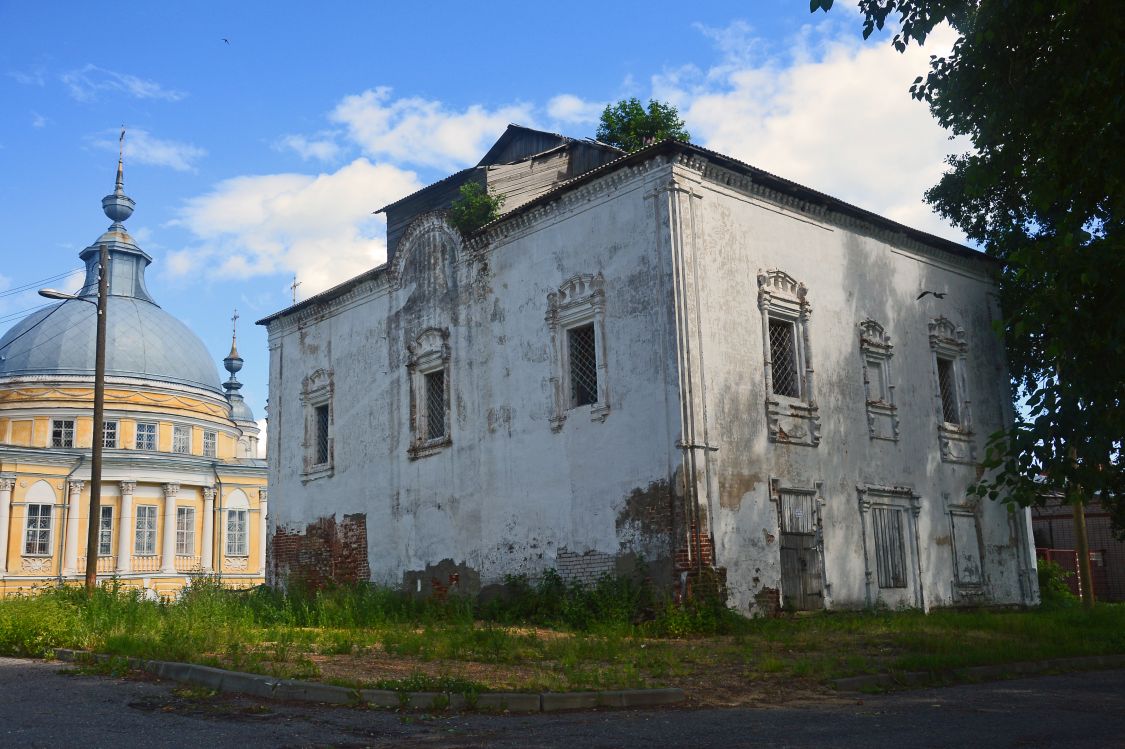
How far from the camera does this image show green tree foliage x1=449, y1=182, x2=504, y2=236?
19.9m

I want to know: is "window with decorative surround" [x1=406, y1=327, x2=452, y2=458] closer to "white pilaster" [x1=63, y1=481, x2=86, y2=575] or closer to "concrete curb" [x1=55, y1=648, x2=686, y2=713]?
"concrete curb" [x1=55, y1=648, x2=686, y2=713]

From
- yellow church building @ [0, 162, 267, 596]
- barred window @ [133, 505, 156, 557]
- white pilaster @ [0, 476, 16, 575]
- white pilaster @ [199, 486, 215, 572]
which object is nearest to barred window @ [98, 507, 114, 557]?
yellow church building @ [0, 162, 267, 596]

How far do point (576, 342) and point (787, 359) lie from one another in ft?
11.9

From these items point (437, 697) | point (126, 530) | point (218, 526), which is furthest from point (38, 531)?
point (437, 697)

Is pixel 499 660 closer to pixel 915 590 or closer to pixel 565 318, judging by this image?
pixel 565 318

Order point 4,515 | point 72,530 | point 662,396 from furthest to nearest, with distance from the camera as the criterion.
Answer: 1. point 72,530
2. point 4,515
3. point 662,396

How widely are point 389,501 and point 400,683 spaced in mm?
12054

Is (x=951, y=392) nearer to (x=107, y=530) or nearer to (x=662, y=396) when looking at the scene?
(x=662, y=396)

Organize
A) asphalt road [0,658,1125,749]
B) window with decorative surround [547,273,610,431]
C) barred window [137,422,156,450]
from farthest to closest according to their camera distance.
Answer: barred window [137,422,156,450] < window with decorative surround [547,273,610,431] < asphalt road [0,658,1125,749]

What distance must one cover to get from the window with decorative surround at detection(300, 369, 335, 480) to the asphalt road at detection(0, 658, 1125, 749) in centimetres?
1323

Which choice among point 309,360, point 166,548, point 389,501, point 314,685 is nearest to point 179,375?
point 166,548

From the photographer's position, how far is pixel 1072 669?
1194 centimetres

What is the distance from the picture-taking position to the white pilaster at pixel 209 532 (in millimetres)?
44562

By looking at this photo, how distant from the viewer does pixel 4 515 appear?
38.7 metres
